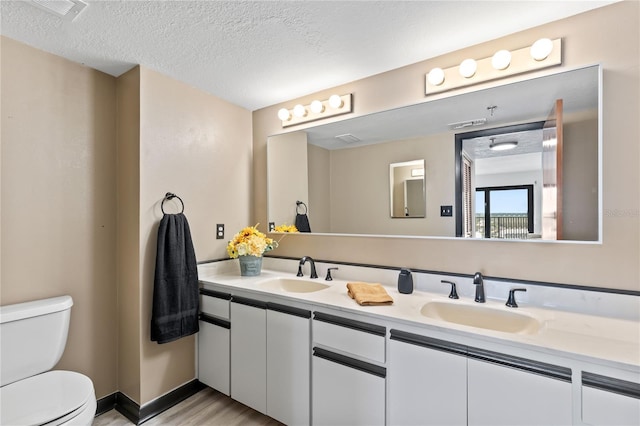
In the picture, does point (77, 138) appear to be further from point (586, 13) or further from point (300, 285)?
point (586, 13)

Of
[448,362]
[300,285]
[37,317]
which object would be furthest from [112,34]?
[448,362]

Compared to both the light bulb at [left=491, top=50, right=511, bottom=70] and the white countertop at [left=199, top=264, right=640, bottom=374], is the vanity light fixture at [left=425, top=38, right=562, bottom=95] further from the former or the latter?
the white countertop at [left=199, top=264, right=640, bottom=374]

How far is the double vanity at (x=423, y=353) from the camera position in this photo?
1.01m

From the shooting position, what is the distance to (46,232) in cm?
175

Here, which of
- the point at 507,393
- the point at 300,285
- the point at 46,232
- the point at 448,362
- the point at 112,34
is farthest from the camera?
the point at 300,285

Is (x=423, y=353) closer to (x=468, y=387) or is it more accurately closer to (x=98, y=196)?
(x=468, y=387)

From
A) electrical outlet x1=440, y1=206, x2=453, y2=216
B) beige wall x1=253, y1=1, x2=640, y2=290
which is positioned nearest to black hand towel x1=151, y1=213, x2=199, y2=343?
beige wall x1=253, y1=1, x2=640, y2=290

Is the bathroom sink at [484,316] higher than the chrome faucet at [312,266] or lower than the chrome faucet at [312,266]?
lower

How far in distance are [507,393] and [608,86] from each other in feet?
4.73

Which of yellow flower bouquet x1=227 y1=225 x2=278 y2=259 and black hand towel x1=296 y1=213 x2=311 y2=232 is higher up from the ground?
black hand towel x1=296 y1=213 x2=311 y2=232

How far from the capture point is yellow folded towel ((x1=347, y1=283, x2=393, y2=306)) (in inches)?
58.9

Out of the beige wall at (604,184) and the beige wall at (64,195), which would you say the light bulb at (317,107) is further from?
the beige wall at (64,195)

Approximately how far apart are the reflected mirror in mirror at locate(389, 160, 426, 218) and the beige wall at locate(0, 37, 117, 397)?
1.94 m

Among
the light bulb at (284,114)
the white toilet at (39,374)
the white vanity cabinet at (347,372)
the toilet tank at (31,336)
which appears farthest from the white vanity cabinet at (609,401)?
the toilet tank at (31,336)
